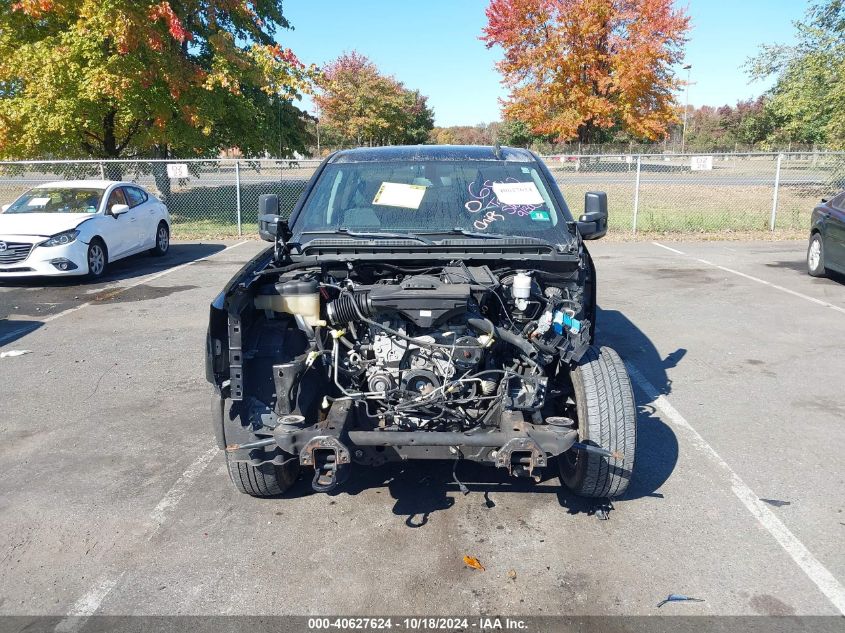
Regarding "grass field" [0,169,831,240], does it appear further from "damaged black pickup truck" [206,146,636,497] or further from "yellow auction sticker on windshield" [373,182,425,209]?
"damaged black pickup truck" [206,146,636,497]

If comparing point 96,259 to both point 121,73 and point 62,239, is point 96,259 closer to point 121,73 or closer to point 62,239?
point 62,239

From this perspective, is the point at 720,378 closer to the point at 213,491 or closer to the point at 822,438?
the point at 822,438

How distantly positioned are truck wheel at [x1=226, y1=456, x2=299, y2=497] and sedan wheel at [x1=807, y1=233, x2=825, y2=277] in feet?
32.2

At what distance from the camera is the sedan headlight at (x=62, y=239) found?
418 inches

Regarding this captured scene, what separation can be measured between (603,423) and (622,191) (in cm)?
2343

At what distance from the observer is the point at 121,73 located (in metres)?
14.8

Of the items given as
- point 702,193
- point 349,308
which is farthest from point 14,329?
point 702,193

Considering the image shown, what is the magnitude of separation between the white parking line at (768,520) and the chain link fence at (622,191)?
1006cm

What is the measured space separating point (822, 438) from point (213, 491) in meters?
4.18

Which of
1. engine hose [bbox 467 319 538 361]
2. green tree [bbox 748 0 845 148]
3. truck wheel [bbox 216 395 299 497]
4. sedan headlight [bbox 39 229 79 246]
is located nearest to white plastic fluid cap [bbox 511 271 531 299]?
engine hose [bbox 467 319 538 361]

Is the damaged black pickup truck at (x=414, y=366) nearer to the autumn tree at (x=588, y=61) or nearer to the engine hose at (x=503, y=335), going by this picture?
the engine hose at (x=503, y=335)

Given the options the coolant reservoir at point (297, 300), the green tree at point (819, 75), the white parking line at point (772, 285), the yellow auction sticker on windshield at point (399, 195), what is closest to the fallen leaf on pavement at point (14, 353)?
the yellow auction sticker on windshield at point (399, 195)

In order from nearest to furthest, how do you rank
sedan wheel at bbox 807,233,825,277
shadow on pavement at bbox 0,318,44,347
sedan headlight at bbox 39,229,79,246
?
1. shadow on pavement at bbox 0,318,44,347
2. sedan headlight at bbox 39,229,79,246
3. sedan wheel at bbox 807,233,825,277

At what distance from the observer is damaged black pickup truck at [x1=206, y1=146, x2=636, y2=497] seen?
135 inches
